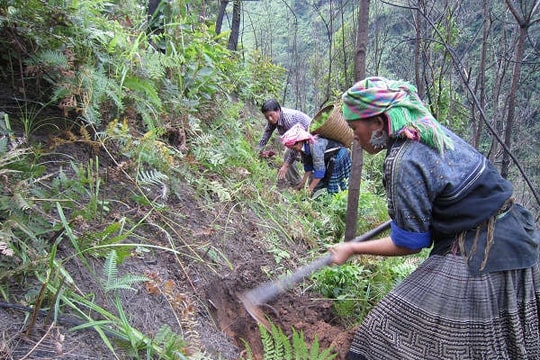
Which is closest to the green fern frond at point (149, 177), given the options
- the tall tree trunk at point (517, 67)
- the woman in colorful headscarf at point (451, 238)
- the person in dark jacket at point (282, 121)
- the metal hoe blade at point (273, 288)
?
the metal hoe blade at point (273, 288)

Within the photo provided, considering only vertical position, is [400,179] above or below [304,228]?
above

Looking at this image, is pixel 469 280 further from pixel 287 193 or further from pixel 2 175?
pixel 287 193

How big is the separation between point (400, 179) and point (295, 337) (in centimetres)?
82

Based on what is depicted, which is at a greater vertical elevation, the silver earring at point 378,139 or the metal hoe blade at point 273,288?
the silver earring at point 378,139

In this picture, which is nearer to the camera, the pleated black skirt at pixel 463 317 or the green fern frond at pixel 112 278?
the green fern frond at pixel 112 278

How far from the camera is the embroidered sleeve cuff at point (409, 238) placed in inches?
78.1

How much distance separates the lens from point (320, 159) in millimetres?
5621

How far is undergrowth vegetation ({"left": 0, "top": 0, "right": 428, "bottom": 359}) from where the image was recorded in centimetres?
181

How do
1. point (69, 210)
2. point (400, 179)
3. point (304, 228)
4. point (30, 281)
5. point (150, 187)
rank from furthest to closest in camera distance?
point (304, 228)
point (150, 187)
point (69, 210)
point (400, 179)
point (30, 281)

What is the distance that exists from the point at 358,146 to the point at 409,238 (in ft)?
4.06

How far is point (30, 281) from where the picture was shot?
178 cm

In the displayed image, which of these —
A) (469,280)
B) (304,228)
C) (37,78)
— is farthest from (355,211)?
Result: (37,78)

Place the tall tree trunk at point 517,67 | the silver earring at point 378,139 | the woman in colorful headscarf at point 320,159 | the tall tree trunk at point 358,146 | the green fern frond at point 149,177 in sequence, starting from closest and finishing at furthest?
the silver earring at point 378,139 → the green fern frond at point 149,177 → the tall tree trunk at point 358,146 → the tall tree trunk at point 517,67 → the woman in colorful headscarf at point 320,159

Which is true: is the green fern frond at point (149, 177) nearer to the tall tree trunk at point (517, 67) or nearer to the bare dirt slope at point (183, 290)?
the bare dirt slope at point (183, 290)
